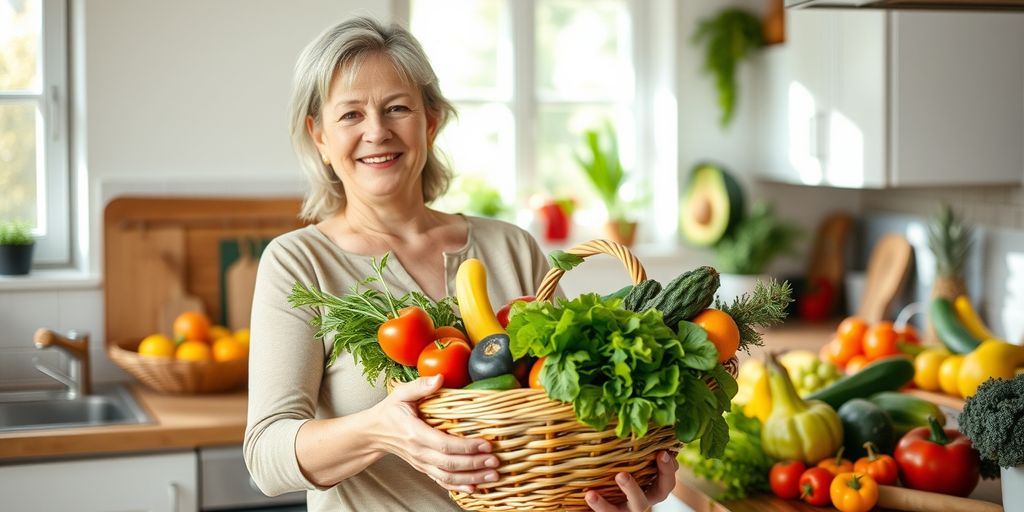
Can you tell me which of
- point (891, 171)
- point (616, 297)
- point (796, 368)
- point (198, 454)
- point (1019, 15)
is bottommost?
point (198, 454)

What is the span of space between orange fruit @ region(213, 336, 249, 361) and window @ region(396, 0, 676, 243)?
1.19 meters

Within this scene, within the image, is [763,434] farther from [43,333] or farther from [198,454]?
[43,333]

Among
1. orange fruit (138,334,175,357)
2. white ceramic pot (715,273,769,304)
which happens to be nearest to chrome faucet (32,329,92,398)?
orange fruit (138,334,175,357)

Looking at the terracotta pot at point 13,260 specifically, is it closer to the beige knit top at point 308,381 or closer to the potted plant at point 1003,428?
the beige knit top at point 308,381

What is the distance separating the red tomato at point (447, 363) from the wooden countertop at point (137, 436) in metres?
1.41

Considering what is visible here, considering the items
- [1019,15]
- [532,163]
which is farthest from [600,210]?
[1019,15]

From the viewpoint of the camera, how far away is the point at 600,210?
3996 mm

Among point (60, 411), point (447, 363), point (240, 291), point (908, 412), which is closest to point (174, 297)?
point (240, 291)

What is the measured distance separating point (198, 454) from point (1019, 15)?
254 centimetres

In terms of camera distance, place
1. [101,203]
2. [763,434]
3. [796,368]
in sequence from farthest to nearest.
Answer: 1. [101,203]
2. [796,368]
3. [763,434]

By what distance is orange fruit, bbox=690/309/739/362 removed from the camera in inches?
51.5

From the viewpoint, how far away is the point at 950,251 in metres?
3.44

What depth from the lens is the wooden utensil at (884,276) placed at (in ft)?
12.1

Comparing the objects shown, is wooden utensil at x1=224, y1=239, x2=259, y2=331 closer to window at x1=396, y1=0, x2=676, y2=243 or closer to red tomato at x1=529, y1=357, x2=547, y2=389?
window at x1=396, y1=0, x2=676, y2=243
